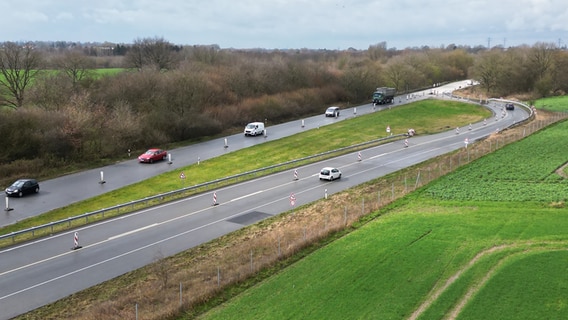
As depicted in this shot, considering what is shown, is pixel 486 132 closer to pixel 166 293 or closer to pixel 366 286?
pixel 366 286

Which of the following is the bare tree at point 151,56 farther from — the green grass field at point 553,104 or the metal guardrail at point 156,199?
the green grass field at point 553,104

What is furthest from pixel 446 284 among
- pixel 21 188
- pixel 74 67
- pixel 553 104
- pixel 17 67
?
pixel 553 104

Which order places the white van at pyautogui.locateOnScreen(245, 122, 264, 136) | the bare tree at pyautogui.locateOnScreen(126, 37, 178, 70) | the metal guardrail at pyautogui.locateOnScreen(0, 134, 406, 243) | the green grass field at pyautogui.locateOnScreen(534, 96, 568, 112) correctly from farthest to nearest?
the bare tree at pyautogui.locateOnScreen(126, 37, 178, 70), the green grass field at pyautogui.locateOnScreen(534, 96, 568, 112), the white van at pyautogui.locateOnScreen(245, 122, 264, 136), the metal guardrail at pyautogui.locateOnScreen(0, 134, 406, 243)

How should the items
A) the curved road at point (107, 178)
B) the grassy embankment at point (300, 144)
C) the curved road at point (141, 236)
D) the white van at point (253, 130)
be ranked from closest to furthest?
1. the curved road at point (141, 236)
2. the curved road at point (107, 178)
3. the grassy embankment at point (300, 144)
4. the white van at point (253, 130)

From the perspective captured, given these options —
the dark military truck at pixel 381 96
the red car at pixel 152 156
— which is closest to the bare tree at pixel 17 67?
the red car at pixel 152 156

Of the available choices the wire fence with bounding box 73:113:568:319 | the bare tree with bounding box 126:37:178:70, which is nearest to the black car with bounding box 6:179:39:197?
the wire fence with bounding box 73:113:568:319

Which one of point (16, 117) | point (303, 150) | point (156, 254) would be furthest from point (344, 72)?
point (156, 254)

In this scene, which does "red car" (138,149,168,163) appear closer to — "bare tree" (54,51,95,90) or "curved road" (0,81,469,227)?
"curved road" (0,81,469,227)
